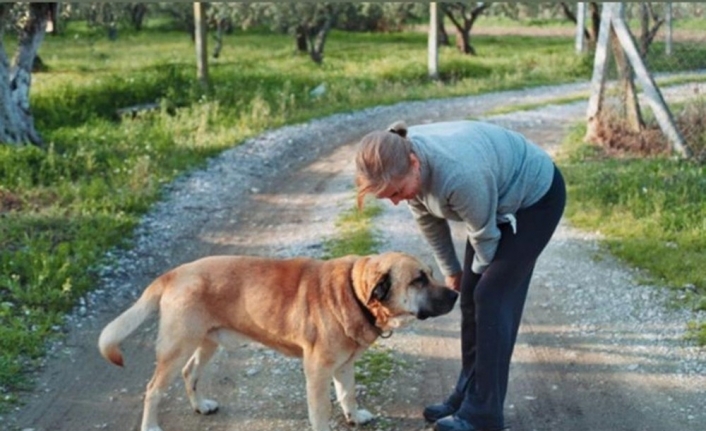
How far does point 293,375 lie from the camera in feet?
23.5

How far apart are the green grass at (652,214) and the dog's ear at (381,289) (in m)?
3.10

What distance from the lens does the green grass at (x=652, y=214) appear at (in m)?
9.16

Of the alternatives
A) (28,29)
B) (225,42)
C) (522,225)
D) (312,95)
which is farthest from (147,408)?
(225,42)

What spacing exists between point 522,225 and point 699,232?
17.1 ft

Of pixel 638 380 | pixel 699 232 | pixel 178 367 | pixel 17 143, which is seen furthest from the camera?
pixel 17 143

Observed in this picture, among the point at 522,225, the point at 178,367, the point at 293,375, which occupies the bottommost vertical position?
the point at 293,375

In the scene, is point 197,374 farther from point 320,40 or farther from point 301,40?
point 301,40

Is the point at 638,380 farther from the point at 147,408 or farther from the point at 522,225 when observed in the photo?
the point at 147,408

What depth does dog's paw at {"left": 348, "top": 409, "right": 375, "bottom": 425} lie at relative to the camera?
20.8 ft

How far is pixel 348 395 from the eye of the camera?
629cm

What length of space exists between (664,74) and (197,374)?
10.0 meters

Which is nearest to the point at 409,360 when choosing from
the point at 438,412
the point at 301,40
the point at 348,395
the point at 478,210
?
the point at 438,412

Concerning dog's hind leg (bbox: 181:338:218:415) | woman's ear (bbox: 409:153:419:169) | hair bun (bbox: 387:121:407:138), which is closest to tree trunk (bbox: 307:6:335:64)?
dog's hind leg (bbox: 181:338:218:415)

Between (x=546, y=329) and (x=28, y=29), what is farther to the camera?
(x=28, y=29)
